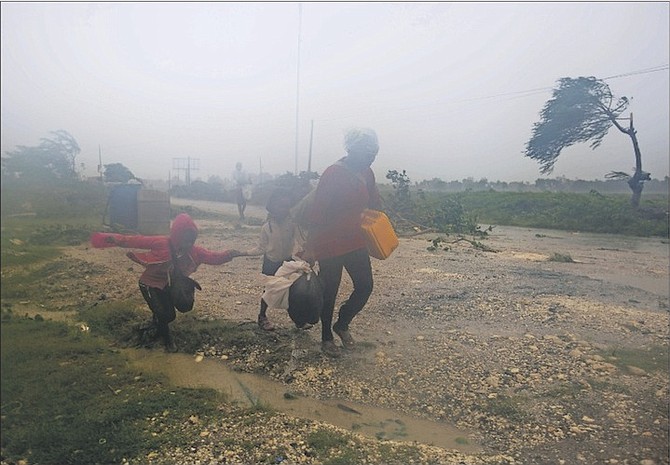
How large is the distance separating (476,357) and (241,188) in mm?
2011

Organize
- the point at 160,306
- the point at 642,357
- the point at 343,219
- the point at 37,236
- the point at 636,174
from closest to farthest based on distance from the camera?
the point at 37,236 < the point at 160,306 < the point at 343,219 < the point at 642,357 < the point at 636,174

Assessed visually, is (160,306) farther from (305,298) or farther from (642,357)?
(642,357)

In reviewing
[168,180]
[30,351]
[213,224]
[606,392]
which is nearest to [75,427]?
[30,351]

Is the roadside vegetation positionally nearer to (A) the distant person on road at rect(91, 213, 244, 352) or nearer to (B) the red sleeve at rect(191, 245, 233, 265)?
(A) the distant person on road at rect(91, 213, 244, 352)

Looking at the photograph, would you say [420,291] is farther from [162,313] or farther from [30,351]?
[30,351]

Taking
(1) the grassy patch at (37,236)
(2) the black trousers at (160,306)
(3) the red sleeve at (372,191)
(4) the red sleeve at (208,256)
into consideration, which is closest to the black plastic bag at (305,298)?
(4) the red sleeve at (208,256)

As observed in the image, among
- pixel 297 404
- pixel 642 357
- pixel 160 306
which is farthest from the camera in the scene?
pixel 642 357

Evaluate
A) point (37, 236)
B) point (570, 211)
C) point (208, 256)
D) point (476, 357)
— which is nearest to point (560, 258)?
point (570, 211)

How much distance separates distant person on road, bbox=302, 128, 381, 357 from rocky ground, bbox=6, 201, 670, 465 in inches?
9.6

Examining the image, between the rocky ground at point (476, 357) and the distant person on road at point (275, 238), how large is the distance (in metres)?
0.13

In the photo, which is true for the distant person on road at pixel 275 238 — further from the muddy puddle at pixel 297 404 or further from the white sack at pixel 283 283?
the muddy puddle at pixel 297 404

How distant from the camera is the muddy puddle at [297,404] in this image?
8.57 ft

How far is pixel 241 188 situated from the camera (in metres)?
3.25

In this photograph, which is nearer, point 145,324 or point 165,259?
point 165,259
